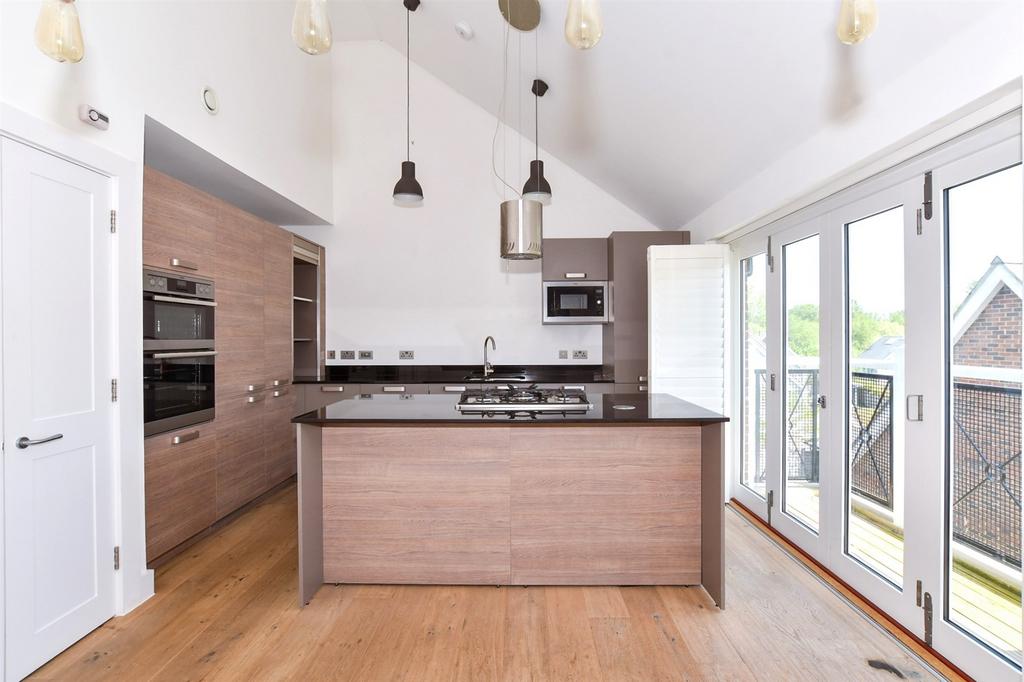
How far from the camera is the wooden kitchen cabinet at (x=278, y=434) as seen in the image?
384 centimetres

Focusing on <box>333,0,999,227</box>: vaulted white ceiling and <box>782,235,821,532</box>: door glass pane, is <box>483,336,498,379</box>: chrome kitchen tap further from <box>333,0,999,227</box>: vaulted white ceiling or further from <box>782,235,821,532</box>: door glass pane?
<box>782,235,821,532</box>: door glass pane

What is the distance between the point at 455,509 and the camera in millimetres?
2467

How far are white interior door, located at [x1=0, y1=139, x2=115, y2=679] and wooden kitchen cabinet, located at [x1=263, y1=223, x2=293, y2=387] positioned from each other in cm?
158

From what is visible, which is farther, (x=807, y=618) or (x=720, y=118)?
(x=720, y=118)

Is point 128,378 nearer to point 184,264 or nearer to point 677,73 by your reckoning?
point 184,264

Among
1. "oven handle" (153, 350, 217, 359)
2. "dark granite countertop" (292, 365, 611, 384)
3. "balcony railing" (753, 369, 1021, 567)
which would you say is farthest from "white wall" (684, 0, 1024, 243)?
"oven handle" (153, 350, 217, 359)

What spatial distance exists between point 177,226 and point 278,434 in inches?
70.5

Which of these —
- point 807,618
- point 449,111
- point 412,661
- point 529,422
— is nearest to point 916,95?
point 529,422

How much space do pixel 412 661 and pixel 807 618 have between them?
169cm

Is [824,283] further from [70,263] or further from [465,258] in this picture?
[70,263]

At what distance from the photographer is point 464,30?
3.67m

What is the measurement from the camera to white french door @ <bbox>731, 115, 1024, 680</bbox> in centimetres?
171

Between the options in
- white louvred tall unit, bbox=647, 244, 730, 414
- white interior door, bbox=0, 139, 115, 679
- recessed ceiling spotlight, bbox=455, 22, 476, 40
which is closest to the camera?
white interior door, bbox=0, 139, 115, 679

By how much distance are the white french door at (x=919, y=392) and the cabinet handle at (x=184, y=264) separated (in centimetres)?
347
